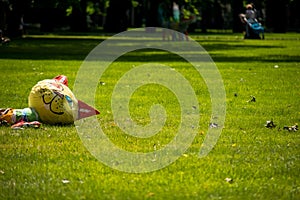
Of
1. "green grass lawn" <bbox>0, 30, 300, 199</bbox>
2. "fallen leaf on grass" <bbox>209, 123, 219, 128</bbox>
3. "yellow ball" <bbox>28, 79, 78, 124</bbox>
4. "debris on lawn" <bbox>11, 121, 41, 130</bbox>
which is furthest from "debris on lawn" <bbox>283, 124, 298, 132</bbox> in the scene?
"debris on lawn" <bbox>11, 121, 41, 130</bbox>

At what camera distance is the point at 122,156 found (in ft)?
24.8

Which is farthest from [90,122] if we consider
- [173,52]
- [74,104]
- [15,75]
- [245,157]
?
[173,52]

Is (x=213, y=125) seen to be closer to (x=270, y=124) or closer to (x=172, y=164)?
(x=270, y=124)

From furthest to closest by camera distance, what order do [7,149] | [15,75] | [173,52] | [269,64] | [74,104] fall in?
[173,52], [269,64], [15,75], [74,104], [7,149]

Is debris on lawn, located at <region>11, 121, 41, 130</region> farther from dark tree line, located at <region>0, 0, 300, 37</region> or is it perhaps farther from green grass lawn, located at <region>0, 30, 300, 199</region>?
dark tree line, located at <region>0, 0, 300, 37</region>

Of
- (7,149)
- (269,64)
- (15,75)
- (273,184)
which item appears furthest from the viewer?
(269,64)

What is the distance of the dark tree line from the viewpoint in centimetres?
4091

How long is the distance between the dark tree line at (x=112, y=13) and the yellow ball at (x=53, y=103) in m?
27.6

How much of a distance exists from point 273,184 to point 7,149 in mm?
2727

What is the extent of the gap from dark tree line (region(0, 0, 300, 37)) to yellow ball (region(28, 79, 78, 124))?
27.6 metres

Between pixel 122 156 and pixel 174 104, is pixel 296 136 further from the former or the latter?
pixel 174 104

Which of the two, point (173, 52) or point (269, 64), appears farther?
point (173, 52)

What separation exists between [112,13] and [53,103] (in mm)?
44750

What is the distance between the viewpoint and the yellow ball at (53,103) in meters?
9.17
